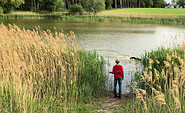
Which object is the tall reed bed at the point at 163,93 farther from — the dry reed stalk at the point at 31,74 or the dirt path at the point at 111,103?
the dry reed stalk at the point at 31,74

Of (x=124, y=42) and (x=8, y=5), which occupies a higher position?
(x=8, y=5)

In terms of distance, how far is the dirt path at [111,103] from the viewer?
18.1 ft

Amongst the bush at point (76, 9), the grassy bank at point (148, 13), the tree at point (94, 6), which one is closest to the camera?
the grassy bank at point (148, 13)

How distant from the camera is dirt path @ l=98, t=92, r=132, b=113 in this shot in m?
5.50

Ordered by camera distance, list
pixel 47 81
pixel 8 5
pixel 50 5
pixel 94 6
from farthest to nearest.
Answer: pixel 50 5 → pixel 94 6 → pixel 8 5 → pixel 47 81

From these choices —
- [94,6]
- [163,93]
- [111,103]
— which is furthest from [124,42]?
[94,6]

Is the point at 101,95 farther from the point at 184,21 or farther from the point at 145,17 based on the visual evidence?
the point at 145,17

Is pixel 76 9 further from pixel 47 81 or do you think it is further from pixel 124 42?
pixel 47 81

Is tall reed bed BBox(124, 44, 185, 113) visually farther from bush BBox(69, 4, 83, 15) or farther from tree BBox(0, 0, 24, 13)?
bush BBox(69, 4, 83, 15)

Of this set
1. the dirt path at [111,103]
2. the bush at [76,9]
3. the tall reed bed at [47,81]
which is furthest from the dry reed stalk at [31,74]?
the bush at [76,9]

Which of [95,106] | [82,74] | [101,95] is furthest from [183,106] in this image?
[82,74]

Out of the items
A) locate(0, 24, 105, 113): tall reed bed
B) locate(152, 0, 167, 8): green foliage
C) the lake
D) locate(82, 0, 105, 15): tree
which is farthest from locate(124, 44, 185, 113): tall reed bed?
locate(152, 0, 167, 8): green foliage

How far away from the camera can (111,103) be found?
19.6 ft

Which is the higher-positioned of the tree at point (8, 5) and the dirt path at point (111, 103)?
the tree at point (8, 5)
